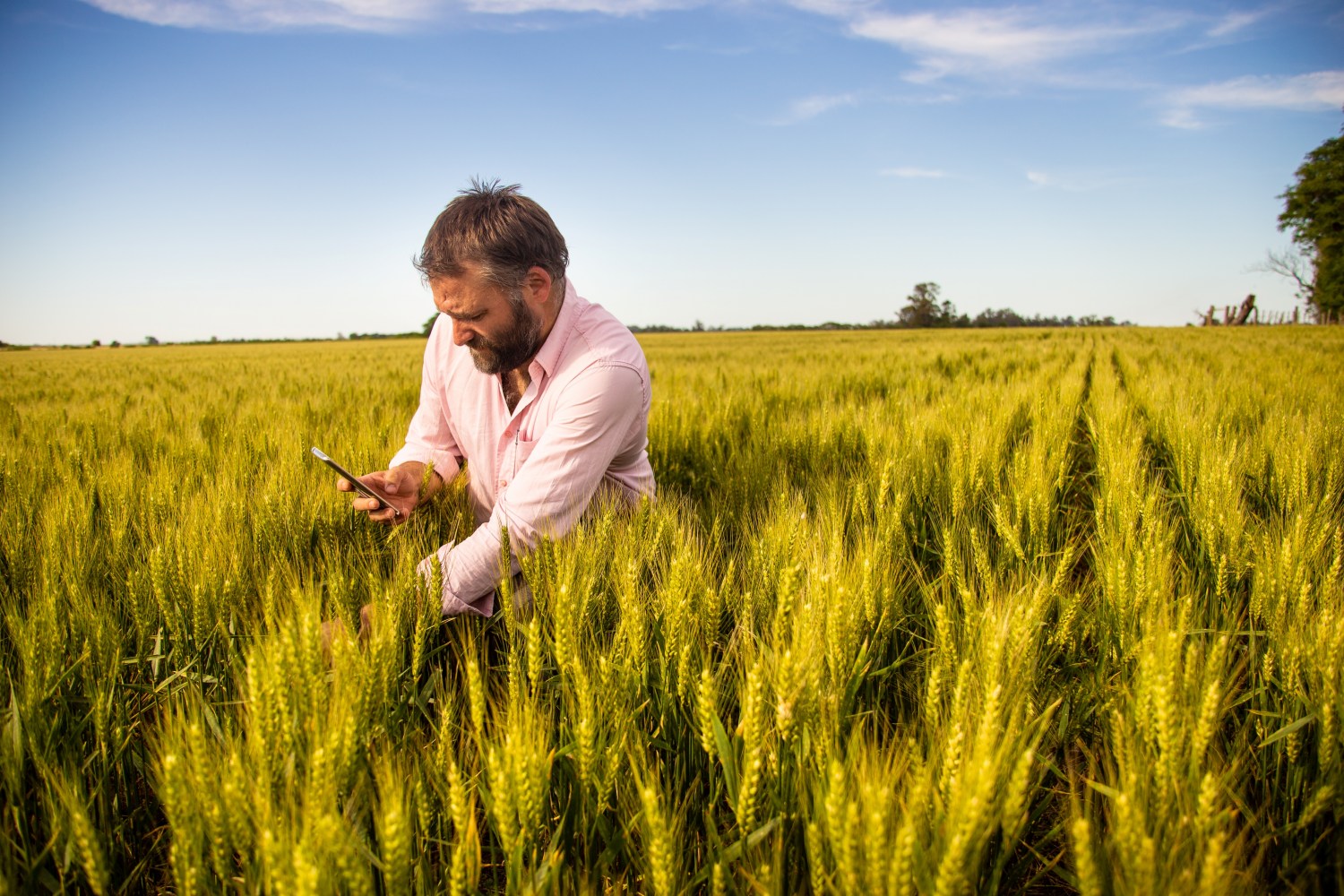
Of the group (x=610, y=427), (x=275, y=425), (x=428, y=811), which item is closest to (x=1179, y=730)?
(x=428, y=811)

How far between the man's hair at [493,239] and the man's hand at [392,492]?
2.07 ft

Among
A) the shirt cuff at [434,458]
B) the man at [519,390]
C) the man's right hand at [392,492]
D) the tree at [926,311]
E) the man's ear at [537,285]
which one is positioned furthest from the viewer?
the tree at [926,311]

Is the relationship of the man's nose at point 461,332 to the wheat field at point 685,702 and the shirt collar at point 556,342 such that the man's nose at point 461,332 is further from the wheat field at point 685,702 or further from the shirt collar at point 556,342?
the wheat field at point 685,702

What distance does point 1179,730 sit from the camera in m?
0.89

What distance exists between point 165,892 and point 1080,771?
4.96 feet

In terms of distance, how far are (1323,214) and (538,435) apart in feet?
157

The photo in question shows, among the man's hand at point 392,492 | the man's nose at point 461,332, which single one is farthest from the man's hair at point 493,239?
the man's hand at point 392,492

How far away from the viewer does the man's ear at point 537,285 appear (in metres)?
2.06

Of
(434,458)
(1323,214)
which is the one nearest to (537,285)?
(434,458)

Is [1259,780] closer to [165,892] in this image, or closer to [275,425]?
[165,892]

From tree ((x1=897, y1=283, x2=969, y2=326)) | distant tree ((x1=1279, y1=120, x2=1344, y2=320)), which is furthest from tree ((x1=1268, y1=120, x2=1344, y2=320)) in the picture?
tree ((x1=897, y1=283, x2=969, y2=326))

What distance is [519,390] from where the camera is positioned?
2455 mm

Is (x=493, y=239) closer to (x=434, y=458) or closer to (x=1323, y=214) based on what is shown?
(x=434, y=458)

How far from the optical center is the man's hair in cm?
198
